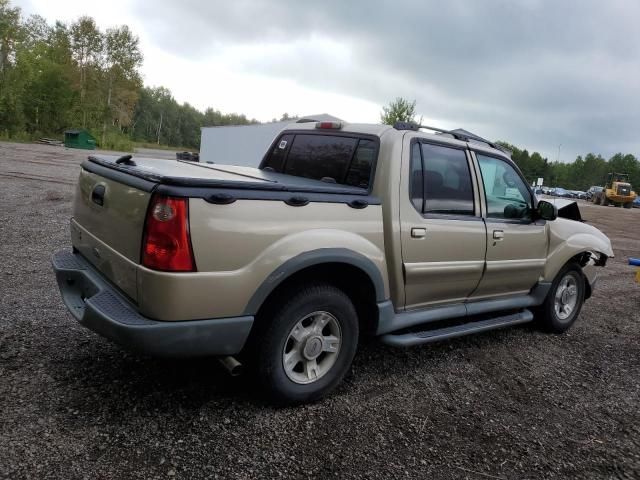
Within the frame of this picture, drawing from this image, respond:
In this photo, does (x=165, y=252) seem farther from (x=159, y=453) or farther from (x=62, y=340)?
(x=62, y=340)

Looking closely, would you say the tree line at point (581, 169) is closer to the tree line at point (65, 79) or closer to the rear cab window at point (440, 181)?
the tree line at point (65, 79)

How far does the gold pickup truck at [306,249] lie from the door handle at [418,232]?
0.03 ft

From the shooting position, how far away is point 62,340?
3.59 m

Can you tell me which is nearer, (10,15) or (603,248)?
(603,248)

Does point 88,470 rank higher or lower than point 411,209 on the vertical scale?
lower

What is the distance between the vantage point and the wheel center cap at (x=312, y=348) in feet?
9.67

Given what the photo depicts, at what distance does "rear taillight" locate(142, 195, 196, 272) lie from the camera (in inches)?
93.2

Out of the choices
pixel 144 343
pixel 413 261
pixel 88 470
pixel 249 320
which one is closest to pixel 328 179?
pixel 413 261

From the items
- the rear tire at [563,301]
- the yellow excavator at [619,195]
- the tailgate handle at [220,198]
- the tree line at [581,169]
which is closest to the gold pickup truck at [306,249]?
the tailgate handle at [220,198]

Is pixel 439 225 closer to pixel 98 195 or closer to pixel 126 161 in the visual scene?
pixel 126 161

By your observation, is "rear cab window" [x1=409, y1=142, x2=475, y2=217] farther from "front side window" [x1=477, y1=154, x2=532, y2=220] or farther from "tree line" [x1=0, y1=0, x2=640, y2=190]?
"tree line" [x1=0, y1=0, x2=640, y2=190]

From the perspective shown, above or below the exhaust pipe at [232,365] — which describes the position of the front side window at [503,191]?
above

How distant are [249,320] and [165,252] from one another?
1.95 ft

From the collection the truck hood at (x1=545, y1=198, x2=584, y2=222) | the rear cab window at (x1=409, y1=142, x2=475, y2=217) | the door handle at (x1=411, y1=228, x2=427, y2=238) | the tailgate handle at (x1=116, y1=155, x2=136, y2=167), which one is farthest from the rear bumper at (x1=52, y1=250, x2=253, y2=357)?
the truck hood at (x1=545, y1=198, x2=584, y2=222)
